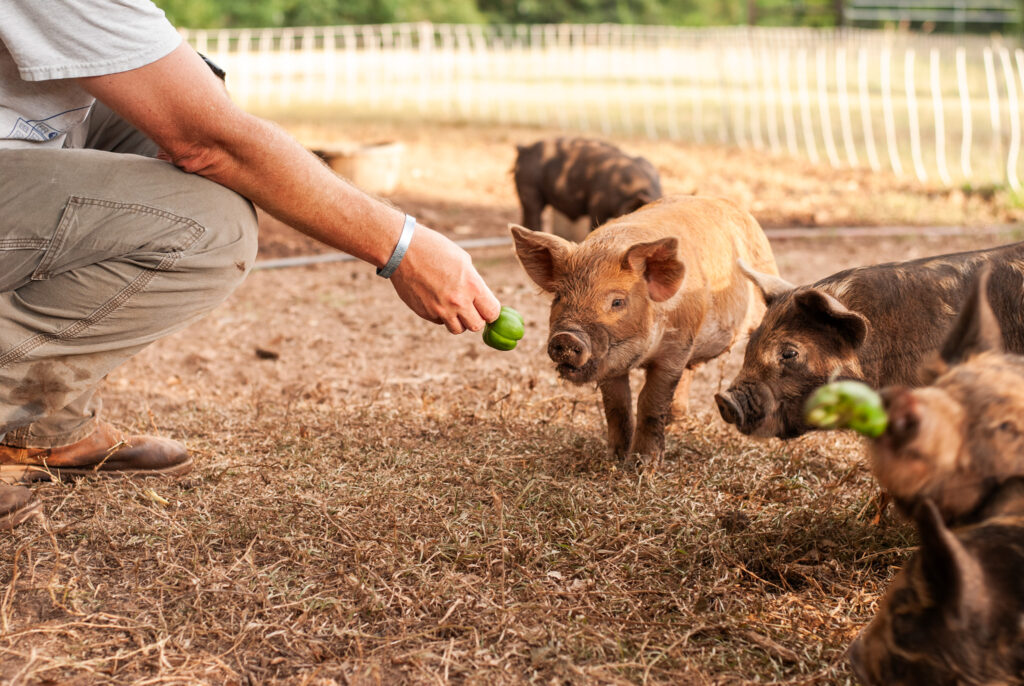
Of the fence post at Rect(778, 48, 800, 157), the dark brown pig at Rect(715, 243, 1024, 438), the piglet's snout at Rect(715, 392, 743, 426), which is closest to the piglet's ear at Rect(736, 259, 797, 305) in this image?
the dark brown pig at Rect(715, 243, 1024, 438)

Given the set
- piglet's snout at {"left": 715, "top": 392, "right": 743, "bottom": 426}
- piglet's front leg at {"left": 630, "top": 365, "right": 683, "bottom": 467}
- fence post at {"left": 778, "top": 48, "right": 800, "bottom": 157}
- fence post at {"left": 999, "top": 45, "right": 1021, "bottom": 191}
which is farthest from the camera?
fence post at {"left": 778, "top": 48, "right": 800, "bottom": 157}

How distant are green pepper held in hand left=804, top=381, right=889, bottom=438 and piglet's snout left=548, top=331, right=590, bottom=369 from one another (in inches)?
65.0

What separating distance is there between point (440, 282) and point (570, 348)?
716mm

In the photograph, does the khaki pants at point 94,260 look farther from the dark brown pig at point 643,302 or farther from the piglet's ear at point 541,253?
the dark brown pig at point 643,302

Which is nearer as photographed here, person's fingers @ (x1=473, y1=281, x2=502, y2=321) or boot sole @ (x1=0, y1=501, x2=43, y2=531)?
person's fingers @ (x1=473, y1=281, x2=502, y2=321)

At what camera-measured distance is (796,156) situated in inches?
502

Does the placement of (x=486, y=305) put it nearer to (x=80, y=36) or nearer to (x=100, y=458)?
(x=80, y=36)

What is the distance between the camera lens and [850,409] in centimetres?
160

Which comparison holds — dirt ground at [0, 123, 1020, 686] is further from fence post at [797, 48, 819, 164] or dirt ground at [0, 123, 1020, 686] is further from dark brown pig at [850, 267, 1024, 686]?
fence post at [797, 48, 819, 164]

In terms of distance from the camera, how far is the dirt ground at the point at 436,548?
7.68 ft

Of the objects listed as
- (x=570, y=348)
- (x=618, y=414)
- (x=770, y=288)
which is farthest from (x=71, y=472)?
(x=770, y=288)

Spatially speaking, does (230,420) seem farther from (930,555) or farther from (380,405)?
(930,555)

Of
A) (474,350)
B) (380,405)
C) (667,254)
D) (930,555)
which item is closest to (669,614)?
(930,555)

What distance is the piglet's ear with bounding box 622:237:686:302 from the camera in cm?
331
